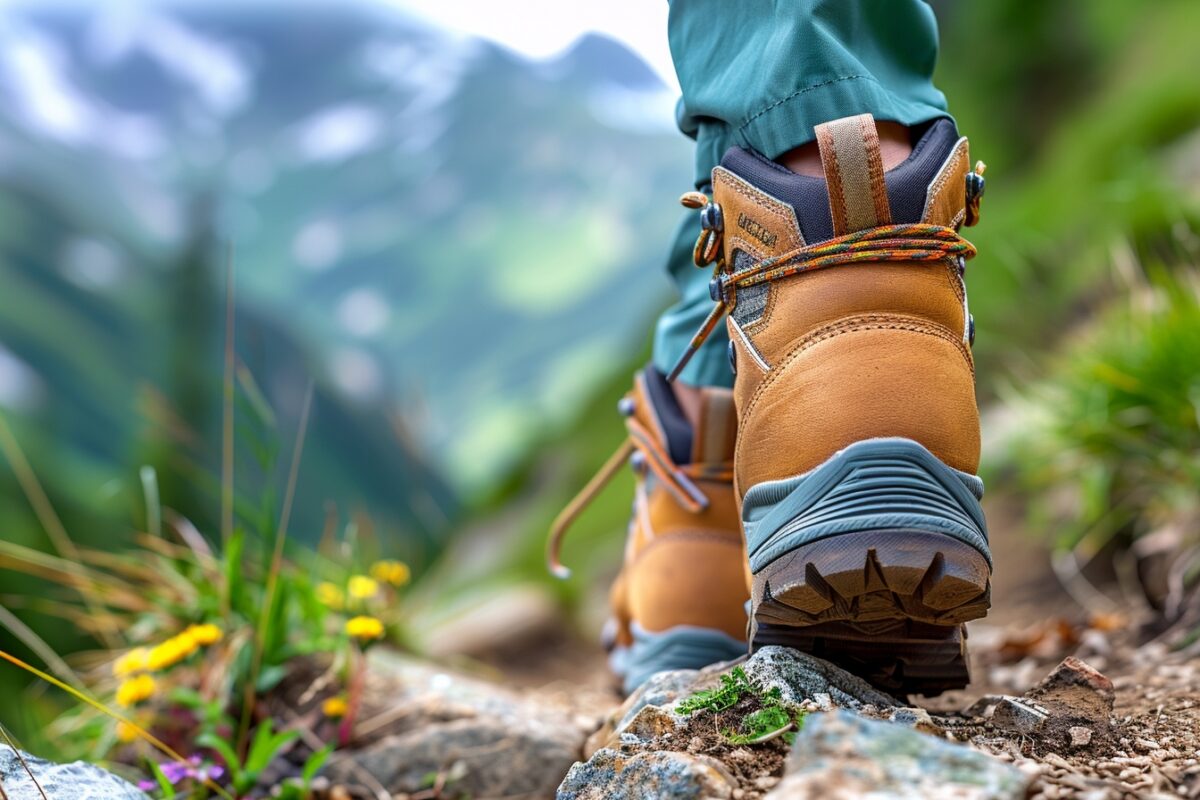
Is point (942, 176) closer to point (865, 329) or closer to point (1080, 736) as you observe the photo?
point (865, 329)

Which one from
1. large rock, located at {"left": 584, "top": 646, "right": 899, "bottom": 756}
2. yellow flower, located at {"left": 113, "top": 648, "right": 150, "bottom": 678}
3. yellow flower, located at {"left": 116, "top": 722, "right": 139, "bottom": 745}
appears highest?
large rock, located at {"left": 584, "top": 646, "right": 899, "bottom": 756}

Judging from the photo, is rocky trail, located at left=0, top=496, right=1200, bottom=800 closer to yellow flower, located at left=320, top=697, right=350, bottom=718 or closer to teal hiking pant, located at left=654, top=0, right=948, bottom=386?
yellow flower, located at left=320, top=697, right=350, bottom=718

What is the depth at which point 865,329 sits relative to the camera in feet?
3.82

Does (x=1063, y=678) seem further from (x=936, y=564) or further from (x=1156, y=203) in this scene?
(x=1156, y=203)

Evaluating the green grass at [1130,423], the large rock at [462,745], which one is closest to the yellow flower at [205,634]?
the large rock at [462,745]

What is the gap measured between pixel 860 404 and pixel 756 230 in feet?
0.84

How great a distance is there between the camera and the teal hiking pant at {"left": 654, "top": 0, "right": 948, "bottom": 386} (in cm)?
125

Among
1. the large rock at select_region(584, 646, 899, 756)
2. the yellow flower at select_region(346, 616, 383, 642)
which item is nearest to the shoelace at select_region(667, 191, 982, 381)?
the large rock at select_region(584, 646, 899, 756)

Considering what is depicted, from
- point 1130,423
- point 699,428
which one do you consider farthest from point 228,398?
point 1130,423

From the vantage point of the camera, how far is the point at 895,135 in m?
1.27

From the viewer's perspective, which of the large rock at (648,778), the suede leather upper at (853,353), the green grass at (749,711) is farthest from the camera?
the suede leather upper at (853,353)

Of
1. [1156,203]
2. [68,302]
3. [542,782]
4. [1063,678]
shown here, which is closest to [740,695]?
[1063,678]

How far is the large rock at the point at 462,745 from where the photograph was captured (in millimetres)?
1561

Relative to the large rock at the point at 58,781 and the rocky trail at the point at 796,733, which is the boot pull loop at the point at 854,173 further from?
the large rock at the point at 58,781
